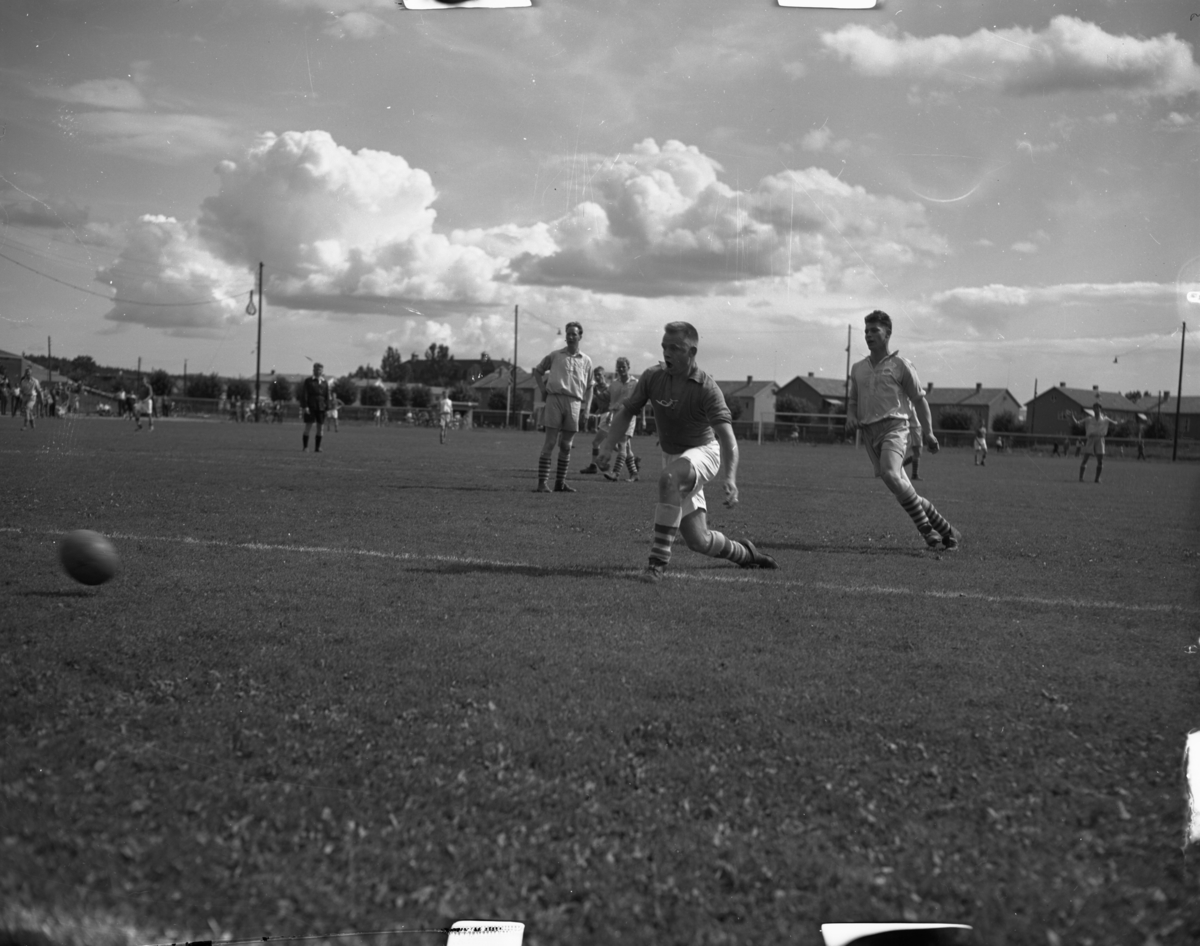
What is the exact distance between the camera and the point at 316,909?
2768 mm

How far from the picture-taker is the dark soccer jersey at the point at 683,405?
25.6ft

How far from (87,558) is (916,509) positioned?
7.04m

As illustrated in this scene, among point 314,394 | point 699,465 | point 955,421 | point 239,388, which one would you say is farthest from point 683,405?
point 239,388

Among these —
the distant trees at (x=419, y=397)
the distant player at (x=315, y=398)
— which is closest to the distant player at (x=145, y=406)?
the distant player at (x=315, y=398)

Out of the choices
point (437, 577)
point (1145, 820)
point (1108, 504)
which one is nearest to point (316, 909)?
point (1145, 820)

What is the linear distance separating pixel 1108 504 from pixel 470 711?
1668 centimetres

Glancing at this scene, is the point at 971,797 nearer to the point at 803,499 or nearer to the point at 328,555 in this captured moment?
the point at 328,555

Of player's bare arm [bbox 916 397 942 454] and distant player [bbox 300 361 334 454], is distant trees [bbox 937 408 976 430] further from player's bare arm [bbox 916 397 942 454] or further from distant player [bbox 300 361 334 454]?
player's bare arm [bbox 916 397 942 454]

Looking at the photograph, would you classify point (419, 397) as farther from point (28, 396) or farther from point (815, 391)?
point (28, 396)

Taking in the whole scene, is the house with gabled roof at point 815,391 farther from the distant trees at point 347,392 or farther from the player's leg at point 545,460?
the player's leg at point 545,460

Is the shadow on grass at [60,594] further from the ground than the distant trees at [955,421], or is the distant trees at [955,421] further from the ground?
the distant trees at [955,421]

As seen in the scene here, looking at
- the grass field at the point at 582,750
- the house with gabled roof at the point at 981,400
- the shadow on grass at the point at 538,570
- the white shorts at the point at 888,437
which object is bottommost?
the grass field at the point at 582,750

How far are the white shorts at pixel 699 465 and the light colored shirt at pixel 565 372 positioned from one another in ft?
23.4

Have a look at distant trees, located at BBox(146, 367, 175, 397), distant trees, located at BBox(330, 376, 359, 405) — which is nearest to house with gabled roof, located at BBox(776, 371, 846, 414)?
distant trees, located at BBox(330, 376, 359, 405)
